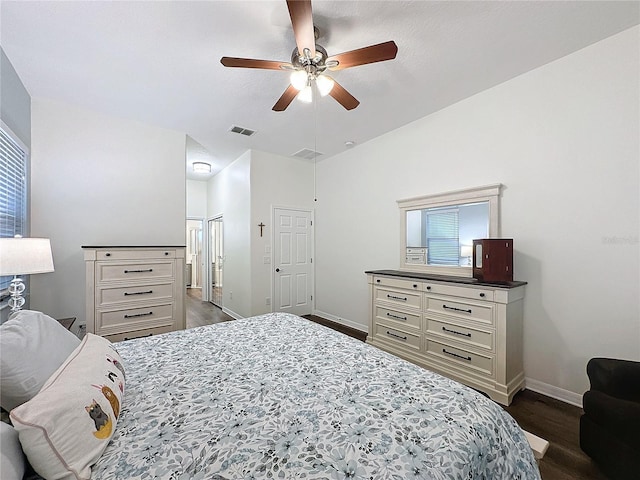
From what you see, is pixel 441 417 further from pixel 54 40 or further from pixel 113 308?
pixel 54 40

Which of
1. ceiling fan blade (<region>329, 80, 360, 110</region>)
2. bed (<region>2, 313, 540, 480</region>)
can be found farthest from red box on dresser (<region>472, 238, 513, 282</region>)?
ceiling fan blade (<region>329, 80, 360, 110</region>)

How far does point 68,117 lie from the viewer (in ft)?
10.1

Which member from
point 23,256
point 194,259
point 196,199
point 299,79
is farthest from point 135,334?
point 194,259

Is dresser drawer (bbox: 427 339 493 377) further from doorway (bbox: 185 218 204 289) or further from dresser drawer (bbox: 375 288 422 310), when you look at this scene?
doorway (bbox: 185 218 204 289)

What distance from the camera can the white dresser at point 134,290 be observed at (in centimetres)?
259

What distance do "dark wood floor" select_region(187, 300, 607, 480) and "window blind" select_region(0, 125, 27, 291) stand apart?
402 cm

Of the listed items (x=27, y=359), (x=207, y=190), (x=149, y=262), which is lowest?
(x=27, y=359)

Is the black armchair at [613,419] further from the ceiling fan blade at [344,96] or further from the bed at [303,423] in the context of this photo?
the ceiling fan blade at [344,96]

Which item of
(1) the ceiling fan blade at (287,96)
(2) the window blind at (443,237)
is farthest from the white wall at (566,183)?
(1) the ceiling fan blade at (287,96)

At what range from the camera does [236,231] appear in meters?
4.88

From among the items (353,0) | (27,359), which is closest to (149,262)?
(27,359)

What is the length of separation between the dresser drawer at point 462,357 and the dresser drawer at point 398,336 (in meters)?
0.15

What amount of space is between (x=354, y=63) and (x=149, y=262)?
2.73 meters

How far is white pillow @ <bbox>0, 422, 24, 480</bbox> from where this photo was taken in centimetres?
66
